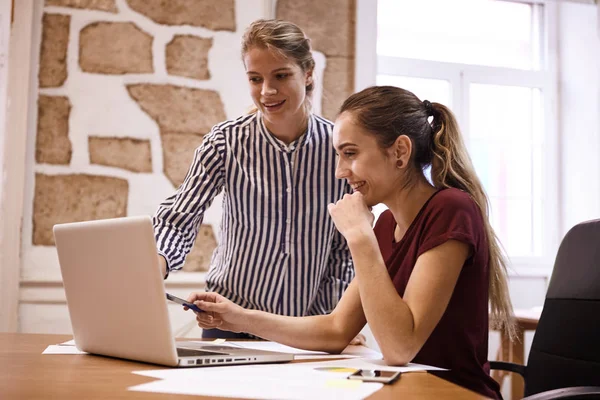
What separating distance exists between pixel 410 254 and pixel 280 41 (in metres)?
0.66

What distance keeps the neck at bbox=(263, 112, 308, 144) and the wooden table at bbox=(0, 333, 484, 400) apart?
840mm

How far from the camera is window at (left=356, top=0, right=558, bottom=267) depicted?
3.63 metres

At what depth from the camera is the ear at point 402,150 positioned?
1501 millimetres

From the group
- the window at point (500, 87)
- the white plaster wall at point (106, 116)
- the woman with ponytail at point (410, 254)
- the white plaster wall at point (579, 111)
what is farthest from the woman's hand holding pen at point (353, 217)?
the white plaster wall at point (579, 111)

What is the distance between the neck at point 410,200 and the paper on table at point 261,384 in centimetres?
49

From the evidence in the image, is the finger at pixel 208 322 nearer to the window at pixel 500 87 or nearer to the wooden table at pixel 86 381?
the wooden table at pixel 86 381

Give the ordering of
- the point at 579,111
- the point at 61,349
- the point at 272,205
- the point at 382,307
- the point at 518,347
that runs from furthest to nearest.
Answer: the point at 579,111
the point at 518,347
the point at 272,205
the point at 61,349
the point at 382,307

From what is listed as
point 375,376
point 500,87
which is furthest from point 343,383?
point 500,87

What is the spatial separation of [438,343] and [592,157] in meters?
2.59

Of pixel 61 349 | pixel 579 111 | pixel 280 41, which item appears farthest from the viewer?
pixel 579 111

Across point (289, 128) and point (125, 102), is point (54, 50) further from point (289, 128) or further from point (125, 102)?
point (289, 128)

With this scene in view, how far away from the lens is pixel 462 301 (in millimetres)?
1376

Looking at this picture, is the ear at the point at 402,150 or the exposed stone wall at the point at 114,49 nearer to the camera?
the ear at the point at 402,150

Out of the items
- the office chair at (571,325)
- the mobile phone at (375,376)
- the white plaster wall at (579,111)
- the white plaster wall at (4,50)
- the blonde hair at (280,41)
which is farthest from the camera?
the white plaster wall at (579,111)
